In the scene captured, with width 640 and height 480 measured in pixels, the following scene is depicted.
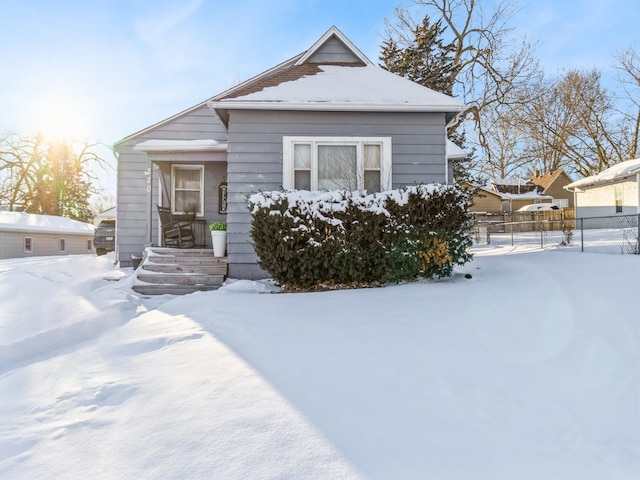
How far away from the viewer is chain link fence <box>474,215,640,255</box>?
33.0 feet

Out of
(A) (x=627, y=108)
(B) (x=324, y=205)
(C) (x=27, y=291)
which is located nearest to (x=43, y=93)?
(C) (x=27, y=291)

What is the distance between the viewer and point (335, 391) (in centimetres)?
256

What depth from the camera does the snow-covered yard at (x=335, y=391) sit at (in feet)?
6.30

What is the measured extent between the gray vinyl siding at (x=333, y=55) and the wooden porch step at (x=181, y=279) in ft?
20.5

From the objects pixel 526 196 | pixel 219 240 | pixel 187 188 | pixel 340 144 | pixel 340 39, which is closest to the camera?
pixel 340 144

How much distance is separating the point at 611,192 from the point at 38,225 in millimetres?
32465

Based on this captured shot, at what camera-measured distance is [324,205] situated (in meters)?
6.01

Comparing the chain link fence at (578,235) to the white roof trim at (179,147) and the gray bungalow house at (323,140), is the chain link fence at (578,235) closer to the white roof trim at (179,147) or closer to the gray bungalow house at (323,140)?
the gray bungalow house at (323,140)

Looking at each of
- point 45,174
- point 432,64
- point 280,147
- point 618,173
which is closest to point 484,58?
point 432,64

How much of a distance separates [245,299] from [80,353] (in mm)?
2215

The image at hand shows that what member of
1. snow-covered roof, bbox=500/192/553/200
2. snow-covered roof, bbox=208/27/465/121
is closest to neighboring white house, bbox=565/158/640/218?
snow-covered roof, bbox=500/192/553/200

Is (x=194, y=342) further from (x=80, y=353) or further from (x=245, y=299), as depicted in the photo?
(x=245, y=299)

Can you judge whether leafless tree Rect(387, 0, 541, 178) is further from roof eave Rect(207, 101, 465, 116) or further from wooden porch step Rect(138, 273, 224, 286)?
wooden porch step Rect(138, 273, 224, 286)

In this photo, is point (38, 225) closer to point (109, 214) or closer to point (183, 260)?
point (109, 214)
